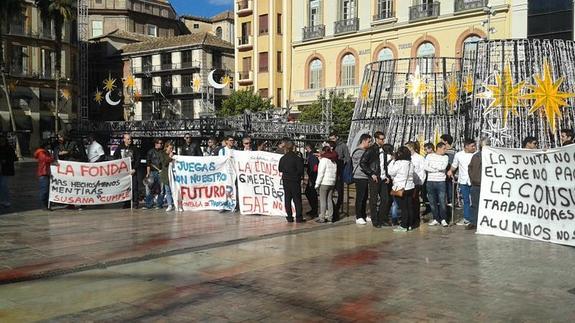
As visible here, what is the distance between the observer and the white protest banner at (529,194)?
31.3 ft

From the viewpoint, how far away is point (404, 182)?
11.1 meters

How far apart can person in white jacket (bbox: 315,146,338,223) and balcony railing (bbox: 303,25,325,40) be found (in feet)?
111

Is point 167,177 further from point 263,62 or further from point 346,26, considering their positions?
point 263,62

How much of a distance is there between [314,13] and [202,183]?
3460 centimetres

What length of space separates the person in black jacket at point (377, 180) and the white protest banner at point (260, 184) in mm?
2293

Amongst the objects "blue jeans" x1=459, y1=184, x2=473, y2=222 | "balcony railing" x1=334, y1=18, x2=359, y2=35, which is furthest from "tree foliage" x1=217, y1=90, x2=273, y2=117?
"blue jeans" x1=459, y1=184, x2=473, y2=222

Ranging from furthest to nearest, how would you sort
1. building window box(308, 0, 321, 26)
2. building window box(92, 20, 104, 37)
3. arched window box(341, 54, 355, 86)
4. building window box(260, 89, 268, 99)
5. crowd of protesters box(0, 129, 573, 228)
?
building window box(92, 20, 104, 37), building window box(260, 89, 268, 99), building window box(308, 0, 321, 26), arched window box(341, 54, 355, 86), crowd of protesters box(0, 129, 573, 228)

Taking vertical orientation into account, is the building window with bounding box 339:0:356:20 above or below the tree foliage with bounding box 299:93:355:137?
above

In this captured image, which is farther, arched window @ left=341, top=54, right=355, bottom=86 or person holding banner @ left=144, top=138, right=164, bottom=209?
arched window @ left=341, top=54, right=355, bottom=86

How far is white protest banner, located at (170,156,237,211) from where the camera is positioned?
13727 mm

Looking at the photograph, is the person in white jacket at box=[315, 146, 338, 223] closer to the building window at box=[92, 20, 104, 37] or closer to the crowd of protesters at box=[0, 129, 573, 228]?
the crowd of protesters at box=[0, 129, 573, 228]

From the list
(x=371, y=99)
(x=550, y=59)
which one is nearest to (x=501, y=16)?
(x=371, y=99)

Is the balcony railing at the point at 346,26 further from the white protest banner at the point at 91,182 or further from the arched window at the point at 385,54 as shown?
the white protest banner at the point at 91,182

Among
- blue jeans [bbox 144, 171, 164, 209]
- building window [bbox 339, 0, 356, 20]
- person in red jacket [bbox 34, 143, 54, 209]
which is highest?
building window [bbox 339, 0, 356, 20]
